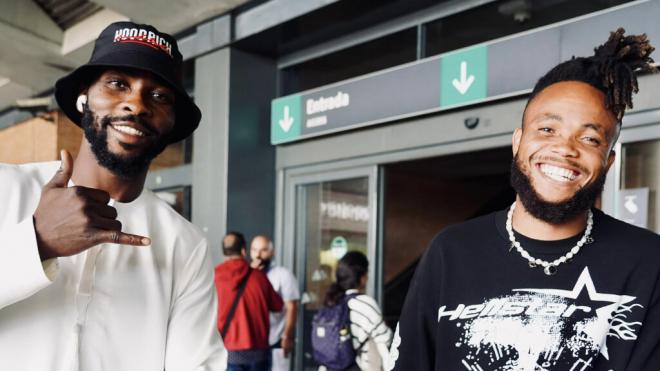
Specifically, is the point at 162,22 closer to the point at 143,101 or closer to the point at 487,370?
the point at 143,101

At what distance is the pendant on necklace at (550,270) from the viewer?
1.61 metres

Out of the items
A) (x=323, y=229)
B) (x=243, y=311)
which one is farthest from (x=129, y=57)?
(x=323, y=229)

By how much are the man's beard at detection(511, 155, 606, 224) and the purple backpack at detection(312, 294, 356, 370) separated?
2.76 meters

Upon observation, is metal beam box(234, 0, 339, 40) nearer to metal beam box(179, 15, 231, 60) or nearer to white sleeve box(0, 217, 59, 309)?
metal beam box(179, 15, 231, 60)

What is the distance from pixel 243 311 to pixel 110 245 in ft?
11.3

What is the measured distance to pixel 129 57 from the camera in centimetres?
159

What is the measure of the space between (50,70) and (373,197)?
6449 millimetres

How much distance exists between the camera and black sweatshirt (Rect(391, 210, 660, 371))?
152 centimetres

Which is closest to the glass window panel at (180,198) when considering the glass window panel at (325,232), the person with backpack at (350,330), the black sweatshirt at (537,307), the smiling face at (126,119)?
the glass window panel at (325,232)

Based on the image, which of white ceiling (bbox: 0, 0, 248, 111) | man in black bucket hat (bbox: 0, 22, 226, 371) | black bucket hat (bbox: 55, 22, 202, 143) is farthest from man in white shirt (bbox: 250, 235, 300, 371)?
black bucket hat (bbox: 55, 22, 202, 143)

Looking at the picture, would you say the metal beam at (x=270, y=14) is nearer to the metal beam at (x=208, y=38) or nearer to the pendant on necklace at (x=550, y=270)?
the metal beam at (x=208, y=38)

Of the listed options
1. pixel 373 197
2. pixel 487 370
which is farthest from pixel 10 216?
pixel 373 197

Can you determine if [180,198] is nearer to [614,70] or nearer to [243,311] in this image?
[243,311]

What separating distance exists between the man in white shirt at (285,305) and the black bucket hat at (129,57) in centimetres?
415
